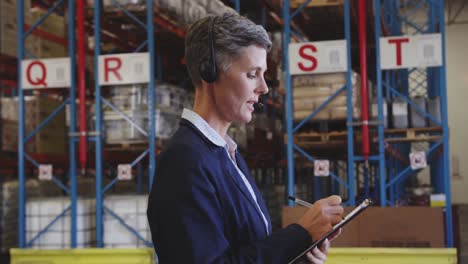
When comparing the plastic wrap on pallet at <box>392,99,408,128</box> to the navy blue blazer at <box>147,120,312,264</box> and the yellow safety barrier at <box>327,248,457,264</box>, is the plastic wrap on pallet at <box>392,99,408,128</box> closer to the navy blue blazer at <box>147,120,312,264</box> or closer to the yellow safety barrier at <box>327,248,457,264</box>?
the yellow safety barrier at <box>327,248,457,264</box>

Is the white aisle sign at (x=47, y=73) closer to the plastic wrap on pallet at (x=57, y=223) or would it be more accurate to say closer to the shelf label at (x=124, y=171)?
the shelf label at (x=124, y=171)

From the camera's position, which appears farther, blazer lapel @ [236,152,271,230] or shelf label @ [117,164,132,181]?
shelf label @ [117,164,132,181]

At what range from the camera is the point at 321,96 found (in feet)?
27.6

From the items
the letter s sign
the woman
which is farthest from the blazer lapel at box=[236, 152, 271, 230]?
the letter s sign

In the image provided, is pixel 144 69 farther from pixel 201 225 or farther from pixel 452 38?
pixel 452 38

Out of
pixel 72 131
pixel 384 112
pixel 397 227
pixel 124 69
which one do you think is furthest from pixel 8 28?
pixel 397 227

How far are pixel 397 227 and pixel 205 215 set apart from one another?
15.4 feet

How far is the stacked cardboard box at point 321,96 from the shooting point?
834 cm

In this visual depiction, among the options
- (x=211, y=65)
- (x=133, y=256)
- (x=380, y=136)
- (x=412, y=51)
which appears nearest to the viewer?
(x=211, y=65)

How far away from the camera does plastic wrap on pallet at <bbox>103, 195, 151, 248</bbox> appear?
27.6 ft

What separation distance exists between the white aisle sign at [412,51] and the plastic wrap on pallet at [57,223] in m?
4.53

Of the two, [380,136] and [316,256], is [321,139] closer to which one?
[380,136]

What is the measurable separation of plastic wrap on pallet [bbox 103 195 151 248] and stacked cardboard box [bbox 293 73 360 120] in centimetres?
248

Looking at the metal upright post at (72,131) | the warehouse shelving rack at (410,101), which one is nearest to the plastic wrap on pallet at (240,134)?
the warehouse shelving rack at (410,101)
